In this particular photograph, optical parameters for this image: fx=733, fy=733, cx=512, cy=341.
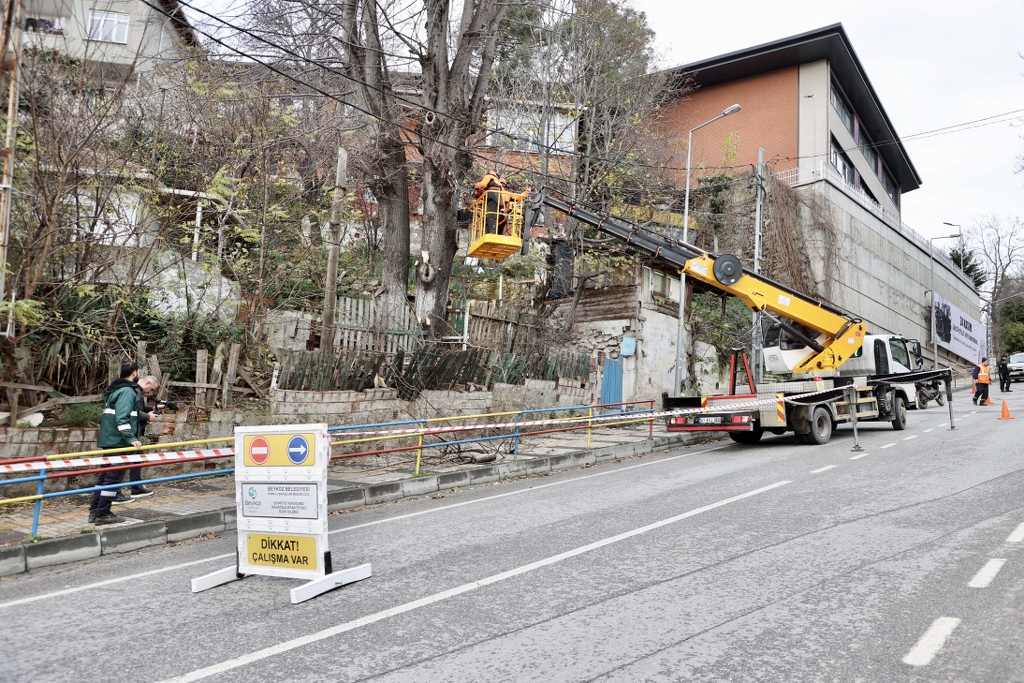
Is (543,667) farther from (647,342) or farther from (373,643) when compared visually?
(647,342)

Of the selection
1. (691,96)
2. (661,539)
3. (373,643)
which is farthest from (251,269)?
(691,96)

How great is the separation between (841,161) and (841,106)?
10.4 ft

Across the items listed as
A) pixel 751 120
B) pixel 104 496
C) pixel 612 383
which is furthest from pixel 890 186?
pixel 104 496

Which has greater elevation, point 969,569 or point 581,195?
point 581,195

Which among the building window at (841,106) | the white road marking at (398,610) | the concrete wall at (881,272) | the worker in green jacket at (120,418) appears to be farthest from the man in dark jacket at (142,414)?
the building window at (841,106)

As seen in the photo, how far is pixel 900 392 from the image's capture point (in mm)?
18453

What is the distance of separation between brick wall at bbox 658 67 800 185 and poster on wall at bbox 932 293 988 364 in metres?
14.4

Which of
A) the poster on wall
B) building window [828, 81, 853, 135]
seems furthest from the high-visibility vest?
the poster on wall

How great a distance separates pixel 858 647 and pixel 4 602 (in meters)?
6.12

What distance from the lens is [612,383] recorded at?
21.7 meters

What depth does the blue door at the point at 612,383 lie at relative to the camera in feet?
69.9

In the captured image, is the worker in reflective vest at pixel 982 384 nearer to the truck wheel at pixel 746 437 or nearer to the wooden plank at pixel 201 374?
the truck wheel at pixel 746 437

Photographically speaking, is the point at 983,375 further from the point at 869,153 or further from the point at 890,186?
the point at 890,186

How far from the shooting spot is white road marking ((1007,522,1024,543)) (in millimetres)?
6655
